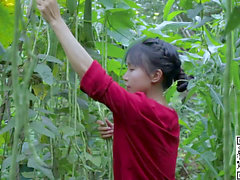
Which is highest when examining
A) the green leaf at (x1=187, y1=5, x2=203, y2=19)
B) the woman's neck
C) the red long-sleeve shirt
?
the green leaf at (x1=187, y1=5, x2=203, y2=19)

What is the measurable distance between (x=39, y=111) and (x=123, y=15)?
0.32 meters

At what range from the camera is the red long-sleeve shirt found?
858mm

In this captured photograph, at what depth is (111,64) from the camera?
1204 millimetres

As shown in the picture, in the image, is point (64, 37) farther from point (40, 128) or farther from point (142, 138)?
point (142, 138)

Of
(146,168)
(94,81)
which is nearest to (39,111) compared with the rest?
(94,81)

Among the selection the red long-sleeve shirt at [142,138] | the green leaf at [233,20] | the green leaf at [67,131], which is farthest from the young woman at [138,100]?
the green leaf at [233,20]

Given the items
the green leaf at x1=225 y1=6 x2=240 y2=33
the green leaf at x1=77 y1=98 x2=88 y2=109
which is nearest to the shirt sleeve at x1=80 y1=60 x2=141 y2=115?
the green leaf at x1=77 y1=98 x2=88 y2=109

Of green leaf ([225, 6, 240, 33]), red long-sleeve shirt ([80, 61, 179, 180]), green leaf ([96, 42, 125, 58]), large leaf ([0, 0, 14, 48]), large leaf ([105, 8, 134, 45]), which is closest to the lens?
green leaf ([225, 6, 240, 33])

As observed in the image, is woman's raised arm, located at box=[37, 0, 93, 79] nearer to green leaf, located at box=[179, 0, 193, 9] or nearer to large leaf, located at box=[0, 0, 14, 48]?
large leaf, located at box=[0, 0, 14, 48]

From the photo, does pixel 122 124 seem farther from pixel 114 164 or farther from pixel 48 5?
pixel 48 5

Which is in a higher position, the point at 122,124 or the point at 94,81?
the point at 94,81

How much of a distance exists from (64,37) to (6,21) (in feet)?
0.51

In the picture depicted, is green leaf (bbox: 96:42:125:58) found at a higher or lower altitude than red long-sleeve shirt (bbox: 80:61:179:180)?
higher

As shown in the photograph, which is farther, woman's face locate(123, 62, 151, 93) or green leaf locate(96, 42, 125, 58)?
green leaf locate(96, 42, 125, 58)
